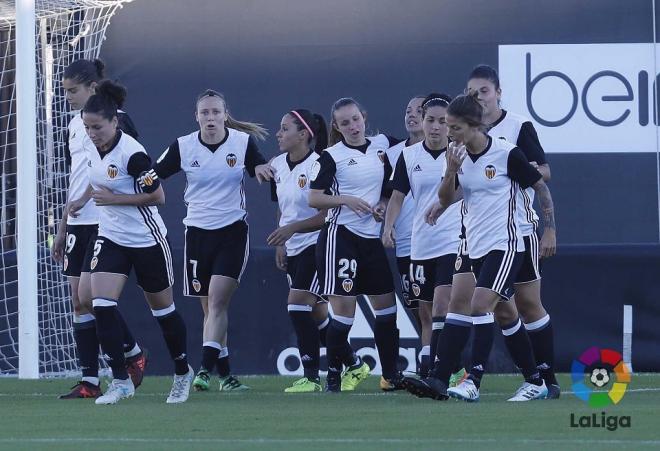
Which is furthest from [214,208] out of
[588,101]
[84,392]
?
[588,101]

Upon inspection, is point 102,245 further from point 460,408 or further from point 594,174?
point 594,174

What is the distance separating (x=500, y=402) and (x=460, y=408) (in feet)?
1.91

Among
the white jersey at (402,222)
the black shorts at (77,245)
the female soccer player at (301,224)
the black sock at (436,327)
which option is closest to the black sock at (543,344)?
the black sock at (436,327)

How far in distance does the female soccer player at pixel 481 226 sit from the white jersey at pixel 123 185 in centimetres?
179

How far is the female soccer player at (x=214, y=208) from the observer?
9266 millimetres

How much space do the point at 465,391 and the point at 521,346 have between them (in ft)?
1.54

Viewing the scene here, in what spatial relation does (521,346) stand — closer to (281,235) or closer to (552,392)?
(552,392)

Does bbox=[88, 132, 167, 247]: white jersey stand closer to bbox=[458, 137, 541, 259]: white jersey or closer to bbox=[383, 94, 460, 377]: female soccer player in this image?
bbox=[383, 94, 460, 377]: female soccer player

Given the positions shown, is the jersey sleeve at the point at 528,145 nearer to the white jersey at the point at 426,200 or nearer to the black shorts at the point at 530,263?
the black shorts at the point at 530,263

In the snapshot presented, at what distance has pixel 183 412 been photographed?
7508 millimetres

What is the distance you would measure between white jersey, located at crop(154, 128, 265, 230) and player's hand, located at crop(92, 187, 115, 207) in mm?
1423

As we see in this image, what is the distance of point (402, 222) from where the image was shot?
963 centimetres

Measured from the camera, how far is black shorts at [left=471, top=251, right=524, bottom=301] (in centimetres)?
765

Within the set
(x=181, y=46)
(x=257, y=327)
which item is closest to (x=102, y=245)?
(x=257, y=327)
